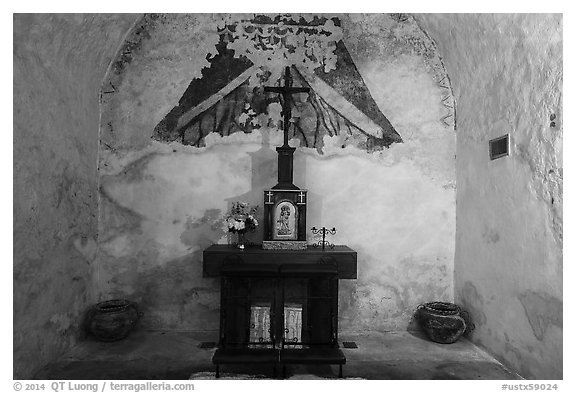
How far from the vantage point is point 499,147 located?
3.83 meters

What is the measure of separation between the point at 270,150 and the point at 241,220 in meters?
0.91

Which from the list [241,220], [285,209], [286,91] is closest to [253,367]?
[241,220]

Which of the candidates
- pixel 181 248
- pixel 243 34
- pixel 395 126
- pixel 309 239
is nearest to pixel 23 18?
pixel 243 34

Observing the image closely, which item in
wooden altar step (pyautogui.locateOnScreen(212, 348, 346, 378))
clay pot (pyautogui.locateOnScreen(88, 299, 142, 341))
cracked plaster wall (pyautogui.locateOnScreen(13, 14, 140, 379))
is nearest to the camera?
cracked plaster wall (pyautogui.locateOnScreen(13, 14, 140, 379))

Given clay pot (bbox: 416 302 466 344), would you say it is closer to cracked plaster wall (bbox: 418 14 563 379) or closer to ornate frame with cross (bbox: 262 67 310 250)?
cracked plaster wall (bbox: 418 14 563 379)

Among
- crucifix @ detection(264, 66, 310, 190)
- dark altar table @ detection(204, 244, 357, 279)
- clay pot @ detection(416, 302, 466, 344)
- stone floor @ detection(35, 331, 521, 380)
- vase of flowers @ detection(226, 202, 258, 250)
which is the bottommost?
stone floor @ detection(35, 331, 521, 380)

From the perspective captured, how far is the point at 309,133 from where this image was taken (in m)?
4.64

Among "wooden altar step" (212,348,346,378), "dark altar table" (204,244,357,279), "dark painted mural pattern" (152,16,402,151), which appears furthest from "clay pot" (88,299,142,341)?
"dark painted mural pattern" (152,16,402,151)

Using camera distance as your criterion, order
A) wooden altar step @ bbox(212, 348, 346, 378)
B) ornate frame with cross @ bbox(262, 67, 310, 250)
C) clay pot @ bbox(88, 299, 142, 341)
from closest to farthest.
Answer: wooden altar step @ bbox(212, 348, 346, 378), clay pot @ bbox(88, 299, 142, 341), ornate frame with cross @ bbox(262, 67, 310, 250)

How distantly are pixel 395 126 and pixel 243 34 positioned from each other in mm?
2036

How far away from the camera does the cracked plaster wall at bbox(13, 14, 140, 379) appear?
3232mm

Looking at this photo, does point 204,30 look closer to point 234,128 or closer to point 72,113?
point 234,128

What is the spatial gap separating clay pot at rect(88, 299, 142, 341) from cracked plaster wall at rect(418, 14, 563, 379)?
361 centimetres

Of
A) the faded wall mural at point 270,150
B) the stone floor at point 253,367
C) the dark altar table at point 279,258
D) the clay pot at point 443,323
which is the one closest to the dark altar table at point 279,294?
the dark altar table at point 279,258
